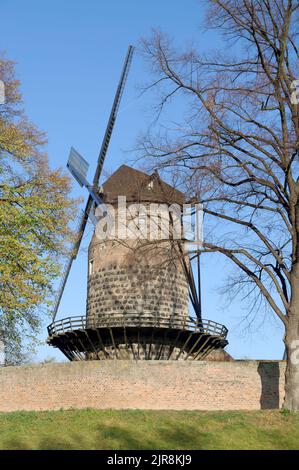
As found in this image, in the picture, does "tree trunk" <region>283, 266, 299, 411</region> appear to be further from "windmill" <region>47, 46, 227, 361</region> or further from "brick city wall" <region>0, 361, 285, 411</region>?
"windmill" <region>47, 46, 227, 361</region>

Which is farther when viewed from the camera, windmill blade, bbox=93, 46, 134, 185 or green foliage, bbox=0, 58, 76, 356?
windmill blade, bbox=93, 46, 134, 185

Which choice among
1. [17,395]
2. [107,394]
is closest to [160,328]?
[107,394]

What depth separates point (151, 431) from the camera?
1496 centimetres

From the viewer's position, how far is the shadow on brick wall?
2017cm

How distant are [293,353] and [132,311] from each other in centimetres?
985

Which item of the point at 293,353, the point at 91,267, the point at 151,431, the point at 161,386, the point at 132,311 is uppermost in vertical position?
the point at 91,267

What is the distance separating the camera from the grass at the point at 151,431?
44.5ft

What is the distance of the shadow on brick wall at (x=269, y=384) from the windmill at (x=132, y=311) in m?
4.33

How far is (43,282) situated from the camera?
1730cm

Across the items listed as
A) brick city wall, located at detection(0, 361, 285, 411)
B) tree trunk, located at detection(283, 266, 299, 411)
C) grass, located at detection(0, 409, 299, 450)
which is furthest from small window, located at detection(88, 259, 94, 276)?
tree trunk, located at detection(283, 266, 299, 411)

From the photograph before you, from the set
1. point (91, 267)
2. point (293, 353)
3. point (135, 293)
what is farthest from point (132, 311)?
point (293, 353)

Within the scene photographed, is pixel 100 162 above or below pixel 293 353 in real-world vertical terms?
above

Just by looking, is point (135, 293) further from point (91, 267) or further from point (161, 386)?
point (161, 386)
